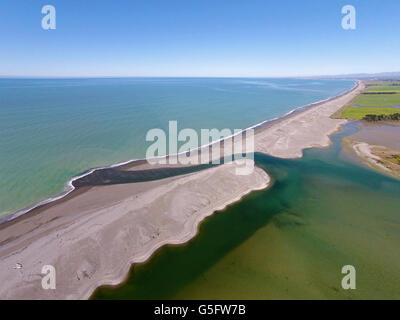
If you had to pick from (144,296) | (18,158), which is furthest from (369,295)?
(18,158)

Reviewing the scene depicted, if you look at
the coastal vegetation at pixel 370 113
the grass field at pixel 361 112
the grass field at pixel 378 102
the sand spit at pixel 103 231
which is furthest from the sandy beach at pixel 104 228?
the grass field at pixel 378 102

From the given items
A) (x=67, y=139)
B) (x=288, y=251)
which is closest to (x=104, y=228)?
(x=288, y=251)

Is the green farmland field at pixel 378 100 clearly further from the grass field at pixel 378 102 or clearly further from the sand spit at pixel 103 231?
the sand spit at pixel 103 231

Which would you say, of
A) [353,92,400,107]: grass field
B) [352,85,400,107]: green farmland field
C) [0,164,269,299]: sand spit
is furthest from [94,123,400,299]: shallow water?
[352,85,400,107]: green farmland field

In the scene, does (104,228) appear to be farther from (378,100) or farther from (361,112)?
(378,100)

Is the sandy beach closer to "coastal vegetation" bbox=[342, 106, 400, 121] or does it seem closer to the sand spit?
the sand spit

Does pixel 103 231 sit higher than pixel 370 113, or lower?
lower
